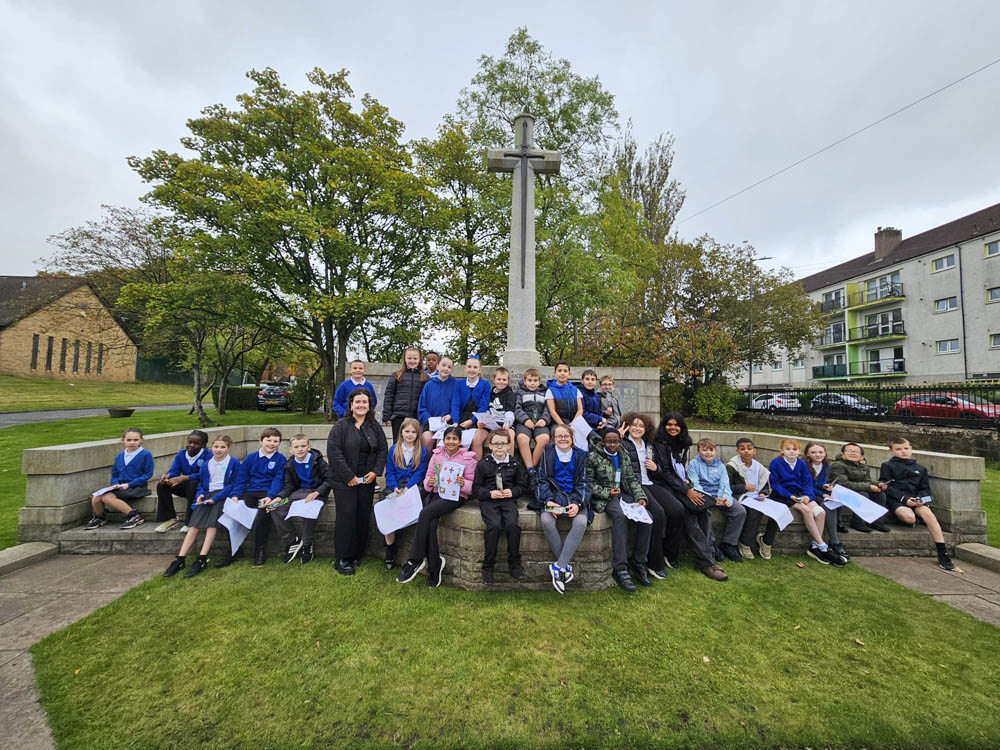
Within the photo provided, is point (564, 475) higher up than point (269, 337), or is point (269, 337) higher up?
point (269, 337)

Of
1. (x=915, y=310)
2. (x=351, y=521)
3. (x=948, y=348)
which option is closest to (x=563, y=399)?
(x=351, y=521)

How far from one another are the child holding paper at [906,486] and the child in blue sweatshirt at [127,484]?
9.25 m

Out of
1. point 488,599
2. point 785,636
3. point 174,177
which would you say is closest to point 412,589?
point 488,599

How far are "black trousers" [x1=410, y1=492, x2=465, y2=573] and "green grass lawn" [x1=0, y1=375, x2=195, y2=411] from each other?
86.8ft

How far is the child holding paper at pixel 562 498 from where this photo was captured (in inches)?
154

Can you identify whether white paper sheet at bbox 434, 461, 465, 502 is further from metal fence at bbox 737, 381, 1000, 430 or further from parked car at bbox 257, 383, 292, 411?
parked car at bbox 257, 383, 292, 411

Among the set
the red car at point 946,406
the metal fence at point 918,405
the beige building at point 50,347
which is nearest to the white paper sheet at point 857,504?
the metal fence at point 918,405

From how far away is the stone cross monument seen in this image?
7.61 metres

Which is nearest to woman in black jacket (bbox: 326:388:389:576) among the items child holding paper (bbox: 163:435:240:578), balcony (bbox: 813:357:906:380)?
child holding paper (bbox: 163:435:240:578)

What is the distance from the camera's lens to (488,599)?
3795 mm

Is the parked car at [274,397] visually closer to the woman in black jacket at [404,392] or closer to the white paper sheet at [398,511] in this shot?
the woman in black jacket at [404,392]

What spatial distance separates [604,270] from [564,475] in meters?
10.5

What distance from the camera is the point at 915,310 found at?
88.8 ft

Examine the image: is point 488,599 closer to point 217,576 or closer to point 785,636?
point 785,636
